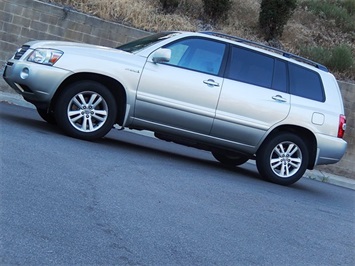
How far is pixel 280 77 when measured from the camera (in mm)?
10211

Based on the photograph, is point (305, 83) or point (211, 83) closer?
point (211, 83)

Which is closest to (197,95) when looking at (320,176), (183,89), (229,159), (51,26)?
(183,89)

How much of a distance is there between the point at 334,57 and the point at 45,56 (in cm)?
879

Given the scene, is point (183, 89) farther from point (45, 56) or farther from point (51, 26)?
point (51, 26)

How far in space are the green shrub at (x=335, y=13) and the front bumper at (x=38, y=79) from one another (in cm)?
1139

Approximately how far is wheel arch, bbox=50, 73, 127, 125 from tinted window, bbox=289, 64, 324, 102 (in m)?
2.57

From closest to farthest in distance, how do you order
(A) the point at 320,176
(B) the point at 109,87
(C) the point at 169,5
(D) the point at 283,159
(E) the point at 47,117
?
(B) the point at 109,87
(D) the point at 283,159
(E) the point at 47,117
(A) the point at 320,176
(C) the point at 169,5

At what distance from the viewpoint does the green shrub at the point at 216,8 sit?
1689cm

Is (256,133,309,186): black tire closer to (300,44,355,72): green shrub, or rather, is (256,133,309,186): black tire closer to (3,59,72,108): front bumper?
(3,59,72,108): front bumper

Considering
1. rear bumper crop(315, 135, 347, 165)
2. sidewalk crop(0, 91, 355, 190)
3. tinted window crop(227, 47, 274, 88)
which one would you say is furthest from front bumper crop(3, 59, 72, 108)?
sidewalk crop(0, 91, 355, 190)

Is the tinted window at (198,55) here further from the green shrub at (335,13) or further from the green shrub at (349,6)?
the green shrub at (349,6)

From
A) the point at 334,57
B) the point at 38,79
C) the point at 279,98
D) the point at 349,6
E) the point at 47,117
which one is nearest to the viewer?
the point at 38,79

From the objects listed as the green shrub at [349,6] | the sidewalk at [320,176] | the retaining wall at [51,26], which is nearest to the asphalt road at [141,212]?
the sidewalk at [320,176]

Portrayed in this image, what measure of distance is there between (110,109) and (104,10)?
7001mm
